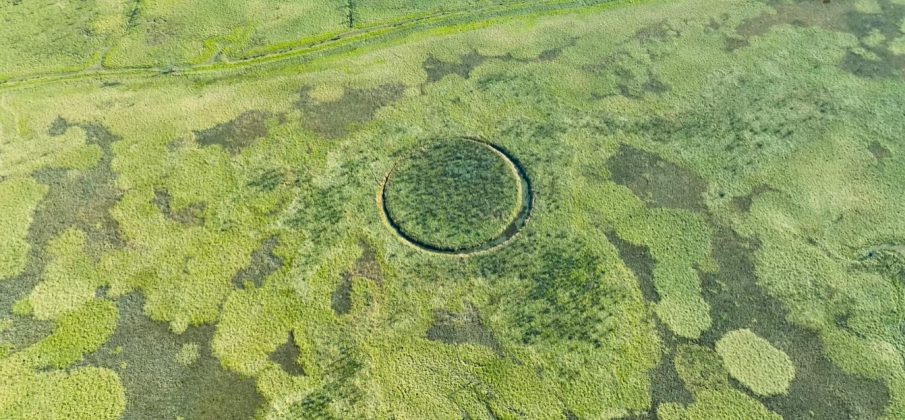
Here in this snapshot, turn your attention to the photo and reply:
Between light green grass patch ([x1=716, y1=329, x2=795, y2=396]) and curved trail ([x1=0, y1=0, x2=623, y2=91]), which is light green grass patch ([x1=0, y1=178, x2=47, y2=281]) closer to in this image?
curved trail ([x1=0, y1=0, x2=623, y2=91])

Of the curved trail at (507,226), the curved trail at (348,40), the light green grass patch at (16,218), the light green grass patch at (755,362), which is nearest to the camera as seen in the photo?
the light green grass patch at (755,362)

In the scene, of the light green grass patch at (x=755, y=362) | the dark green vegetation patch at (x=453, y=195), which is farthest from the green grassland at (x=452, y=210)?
the dark green vegetation patch at (x=453, y=195)

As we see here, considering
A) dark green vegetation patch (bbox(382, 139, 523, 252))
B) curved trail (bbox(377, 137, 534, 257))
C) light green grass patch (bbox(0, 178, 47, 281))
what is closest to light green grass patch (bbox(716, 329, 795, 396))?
curved trail (bbox(377, 137, 534, 257))

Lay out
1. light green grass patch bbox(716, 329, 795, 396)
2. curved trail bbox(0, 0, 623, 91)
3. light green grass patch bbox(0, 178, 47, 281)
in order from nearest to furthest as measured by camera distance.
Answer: light green grass patch bbox(716, 329, 795, 396) → light green grass patch bbox(0, 178, 47, 281) → curved trail bbox(0, 0, 623, 91)

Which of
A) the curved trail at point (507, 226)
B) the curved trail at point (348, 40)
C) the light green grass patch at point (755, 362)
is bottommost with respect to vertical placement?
the light green grass patch at point (755, 362)

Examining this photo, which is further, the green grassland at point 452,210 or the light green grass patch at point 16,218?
the light green grass patch at point 16,218

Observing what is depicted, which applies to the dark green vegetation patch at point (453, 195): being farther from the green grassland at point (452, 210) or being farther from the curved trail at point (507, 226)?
the green grassland at point (452, 210)

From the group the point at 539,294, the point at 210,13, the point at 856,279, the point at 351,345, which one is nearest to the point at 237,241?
the point at 351,345
